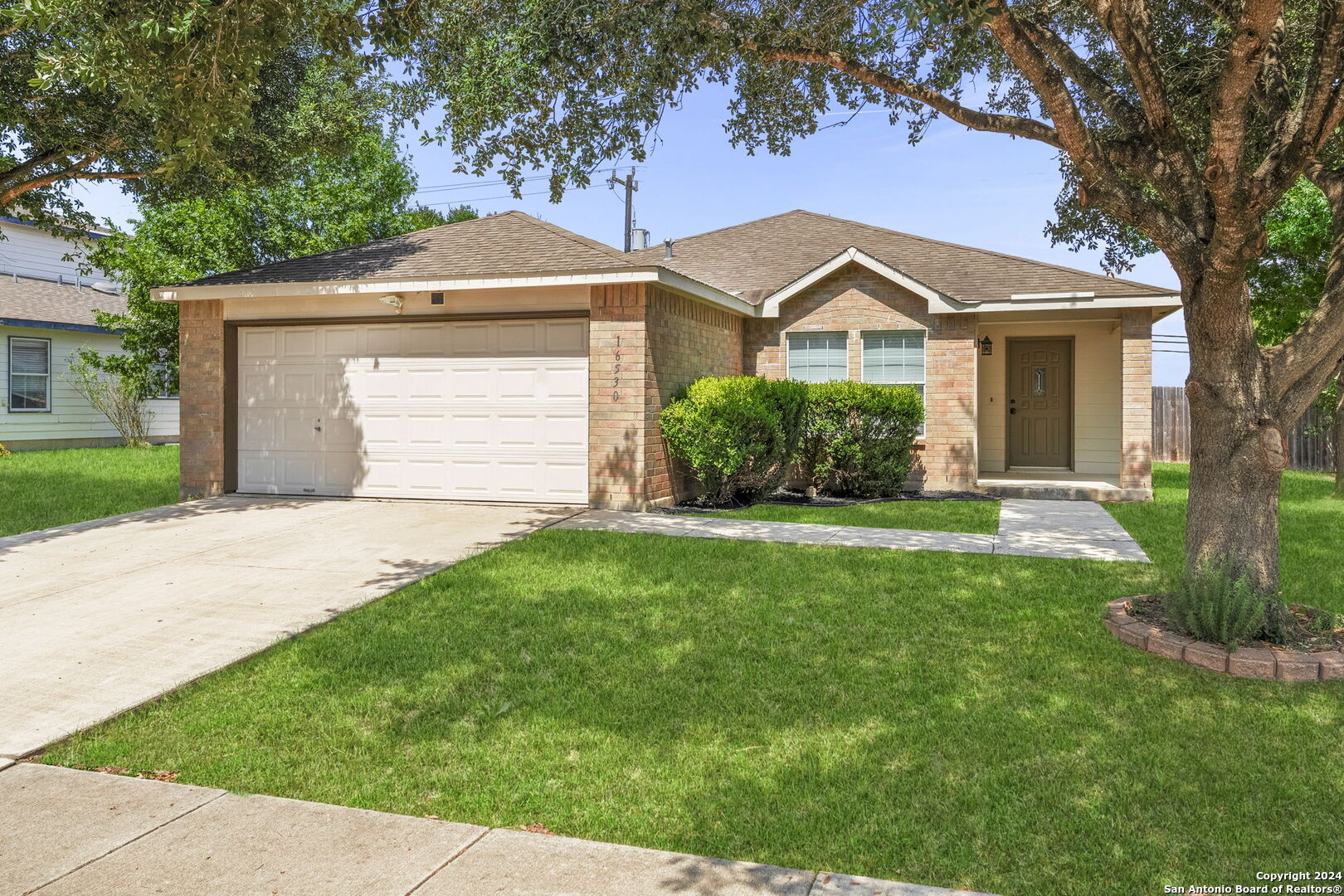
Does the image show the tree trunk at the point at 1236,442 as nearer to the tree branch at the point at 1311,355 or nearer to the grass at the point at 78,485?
the tree branch at the point at 1311,355

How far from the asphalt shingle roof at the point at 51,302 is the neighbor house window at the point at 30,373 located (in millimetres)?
637

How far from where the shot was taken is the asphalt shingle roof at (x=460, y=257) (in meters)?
10.8

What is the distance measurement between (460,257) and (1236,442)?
9.21 metres

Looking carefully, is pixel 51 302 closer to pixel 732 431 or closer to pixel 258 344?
pixel 258 344

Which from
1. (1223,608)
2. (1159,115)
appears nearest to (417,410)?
(1159,115)

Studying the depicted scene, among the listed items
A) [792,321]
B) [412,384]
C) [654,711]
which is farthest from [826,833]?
[792,321]

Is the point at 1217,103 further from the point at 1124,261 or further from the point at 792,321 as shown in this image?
the point at 792,321

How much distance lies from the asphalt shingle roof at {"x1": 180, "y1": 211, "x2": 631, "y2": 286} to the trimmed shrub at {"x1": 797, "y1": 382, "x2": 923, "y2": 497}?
364cm

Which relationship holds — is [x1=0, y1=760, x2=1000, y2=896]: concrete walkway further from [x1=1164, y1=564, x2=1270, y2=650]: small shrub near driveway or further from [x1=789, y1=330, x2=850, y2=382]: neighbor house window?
[x1=789, y1=330, x2=850, y2=382]: neighbor house window

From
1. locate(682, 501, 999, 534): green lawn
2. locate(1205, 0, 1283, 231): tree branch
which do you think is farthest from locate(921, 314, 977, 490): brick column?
locate(1205, 0, 1283, 231): tree branch

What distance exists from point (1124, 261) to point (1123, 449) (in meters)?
3.58

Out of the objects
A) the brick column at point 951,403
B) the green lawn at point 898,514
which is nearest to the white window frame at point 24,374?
the green lawn at point 898,514

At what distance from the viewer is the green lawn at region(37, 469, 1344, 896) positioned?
3111 millimetres

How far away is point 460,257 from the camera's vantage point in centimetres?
1158
